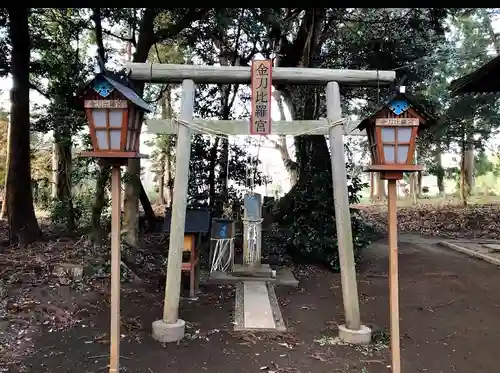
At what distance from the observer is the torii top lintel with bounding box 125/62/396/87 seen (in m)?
5.01

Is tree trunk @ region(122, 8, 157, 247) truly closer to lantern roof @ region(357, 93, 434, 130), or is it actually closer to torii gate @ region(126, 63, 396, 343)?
torii gate @ region(126, 63, 396, 343)

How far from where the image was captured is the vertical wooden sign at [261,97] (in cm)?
482

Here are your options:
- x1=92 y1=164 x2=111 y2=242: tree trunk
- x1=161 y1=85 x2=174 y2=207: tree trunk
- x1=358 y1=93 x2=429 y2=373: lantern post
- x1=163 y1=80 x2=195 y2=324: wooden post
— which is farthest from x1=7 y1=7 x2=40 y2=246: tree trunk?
x1=358 y1=93 x2=429 y2=373: lantern post

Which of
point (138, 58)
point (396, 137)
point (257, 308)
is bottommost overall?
point (257, 308)

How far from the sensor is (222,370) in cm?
400

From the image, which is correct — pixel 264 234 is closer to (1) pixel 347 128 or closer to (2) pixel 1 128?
(1) pixel 347 128

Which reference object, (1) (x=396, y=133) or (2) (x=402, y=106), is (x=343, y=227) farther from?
(2) (x=402, y=106)

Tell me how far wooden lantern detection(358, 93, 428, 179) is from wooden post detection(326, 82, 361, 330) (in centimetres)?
125

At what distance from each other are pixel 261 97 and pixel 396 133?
1.74 m

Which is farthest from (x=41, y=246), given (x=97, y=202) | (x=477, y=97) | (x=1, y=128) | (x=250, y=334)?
(x=477, y=97)

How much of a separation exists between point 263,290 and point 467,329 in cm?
291

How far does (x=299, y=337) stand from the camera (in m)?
4.91

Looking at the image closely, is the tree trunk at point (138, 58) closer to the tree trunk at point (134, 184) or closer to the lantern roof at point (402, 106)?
the tree trunk at point (134, 184)

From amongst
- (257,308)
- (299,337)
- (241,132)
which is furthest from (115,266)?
(257,308)
